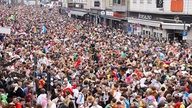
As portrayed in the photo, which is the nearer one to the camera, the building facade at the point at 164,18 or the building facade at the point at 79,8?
the building facade at the point at 164,18

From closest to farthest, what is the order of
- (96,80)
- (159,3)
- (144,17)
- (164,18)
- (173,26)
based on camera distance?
1. (96,80)
2. (173,26)
3. (164,18)
4. (159,3)
5. (144,17)

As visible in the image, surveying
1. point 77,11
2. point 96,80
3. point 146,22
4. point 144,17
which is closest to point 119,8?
→ point 144,17

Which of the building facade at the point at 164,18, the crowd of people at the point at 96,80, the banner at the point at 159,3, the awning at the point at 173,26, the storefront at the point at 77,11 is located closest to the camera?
the crowd of people at the point at 96,80

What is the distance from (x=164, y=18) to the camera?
126 feet

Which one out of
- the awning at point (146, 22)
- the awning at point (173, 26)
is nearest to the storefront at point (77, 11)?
the awning at point (146, 22)

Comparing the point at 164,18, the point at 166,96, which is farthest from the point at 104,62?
the point at 164,18

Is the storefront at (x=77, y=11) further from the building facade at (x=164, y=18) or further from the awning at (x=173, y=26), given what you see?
the awning at (x=173, y=26)

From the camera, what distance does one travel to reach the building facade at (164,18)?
35.4 metres

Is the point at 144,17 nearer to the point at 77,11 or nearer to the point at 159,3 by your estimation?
the point at 159,3

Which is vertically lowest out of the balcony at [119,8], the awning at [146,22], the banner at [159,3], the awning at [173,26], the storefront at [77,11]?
the storefront at [77,11]

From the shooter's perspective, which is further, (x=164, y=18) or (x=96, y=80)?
(x=164, y=18)

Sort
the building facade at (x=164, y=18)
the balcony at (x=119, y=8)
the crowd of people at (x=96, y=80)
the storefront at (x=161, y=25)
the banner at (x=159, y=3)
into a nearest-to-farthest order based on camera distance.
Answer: the crowd of people at (x=96, y=80) < the building facade at (x=164, y=18) < the storefront at (x=161, y=25) < the banner at (x=159, y=3) < the balcony at (x=119, y=8)

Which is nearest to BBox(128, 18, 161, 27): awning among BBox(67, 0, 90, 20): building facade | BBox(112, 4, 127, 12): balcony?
BBox(112, 4, 127, 12): balcony

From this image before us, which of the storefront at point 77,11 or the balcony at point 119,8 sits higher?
the balcony at point 119,8
